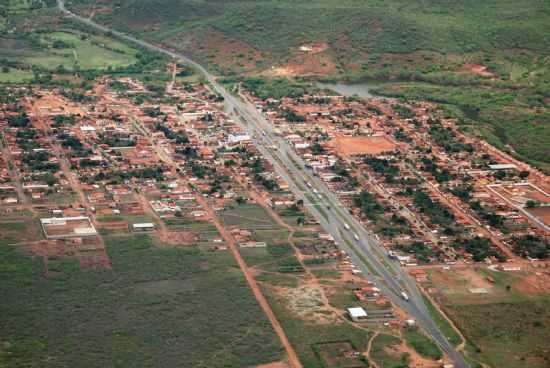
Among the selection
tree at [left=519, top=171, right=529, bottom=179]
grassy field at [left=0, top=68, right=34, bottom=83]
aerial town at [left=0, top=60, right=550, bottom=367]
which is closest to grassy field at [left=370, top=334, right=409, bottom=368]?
aerial town at [left=0, top=60, right=550, bottom=367]

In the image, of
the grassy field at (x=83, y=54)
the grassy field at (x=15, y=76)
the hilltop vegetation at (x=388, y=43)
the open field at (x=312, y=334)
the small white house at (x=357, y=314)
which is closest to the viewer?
the open field at (x=312, y=334)

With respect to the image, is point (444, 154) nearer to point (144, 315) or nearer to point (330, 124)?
point (330, 124)

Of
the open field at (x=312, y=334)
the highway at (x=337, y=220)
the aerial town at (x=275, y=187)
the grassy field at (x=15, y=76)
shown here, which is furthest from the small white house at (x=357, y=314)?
the grassy field at (x=15, y=76)

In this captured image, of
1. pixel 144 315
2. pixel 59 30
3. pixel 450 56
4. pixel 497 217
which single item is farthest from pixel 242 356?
pixel 59 30

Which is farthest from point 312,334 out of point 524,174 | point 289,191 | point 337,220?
point 524,174

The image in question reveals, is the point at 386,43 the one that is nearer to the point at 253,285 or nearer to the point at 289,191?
the point at 289,191

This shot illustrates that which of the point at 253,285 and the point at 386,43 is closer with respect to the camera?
the point at 253,285

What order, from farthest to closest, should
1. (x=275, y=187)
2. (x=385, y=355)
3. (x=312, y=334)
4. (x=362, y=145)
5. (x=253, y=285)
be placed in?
(x=362, y=145)
(x=275, y=187)
(x=253, y=285)
(x=312, y=334)
(x=385, y=355)

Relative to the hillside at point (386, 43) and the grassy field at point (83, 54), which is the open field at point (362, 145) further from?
the grassy field at point (83, 54)
